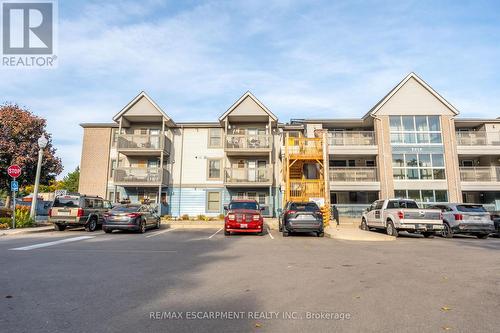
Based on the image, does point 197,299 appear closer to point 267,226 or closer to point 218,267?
point 218,267

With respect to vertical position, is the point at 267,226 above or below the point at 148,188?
below

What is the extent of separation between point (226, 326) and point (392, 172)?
23.5 m

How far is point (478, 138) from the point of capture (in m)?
24.4

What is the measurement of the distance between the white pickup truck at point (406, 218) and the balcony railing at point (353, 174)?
775 centimetres

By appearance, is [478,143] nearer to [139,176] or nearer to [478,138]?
[478,138]

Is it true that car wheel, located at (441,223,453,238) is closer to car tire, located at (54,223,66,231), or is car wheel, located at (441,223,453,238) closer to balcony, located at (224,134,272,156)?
balcony, located at (224,134,272,156)

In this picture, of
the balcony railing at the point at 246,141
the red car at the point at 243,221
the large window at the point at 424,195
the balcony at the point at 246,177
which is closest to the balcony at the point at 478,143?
the large window at the point at 424,195

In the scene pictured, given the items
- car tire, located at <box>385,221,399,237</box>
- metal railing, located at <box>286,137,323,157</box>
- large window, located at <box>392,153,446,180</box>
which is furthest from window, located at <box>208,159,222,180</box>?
large window, located at <box>392,153,446,180</box>

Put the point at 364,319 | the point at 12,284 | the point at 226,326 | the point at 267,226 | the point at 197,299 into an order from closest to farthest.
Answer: the point at 226,326 → the point at 364,319 → the point at 197,299 → the point at 12,284 → the point at 267,226

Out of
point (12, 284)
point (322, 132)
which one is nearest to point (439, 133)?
point (322, 132)

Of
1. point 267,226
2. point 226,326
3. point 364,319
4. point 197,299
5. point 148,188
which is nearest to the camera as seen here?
point 226,326

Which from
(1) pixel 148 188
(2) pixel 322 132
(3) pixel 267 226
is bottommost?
(3) pixel 267 226

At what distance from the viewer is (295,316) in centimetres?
365

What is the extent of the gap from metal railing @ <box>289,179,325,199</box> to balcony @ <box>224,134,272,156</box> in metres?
4.46
